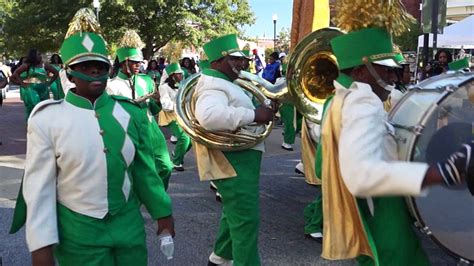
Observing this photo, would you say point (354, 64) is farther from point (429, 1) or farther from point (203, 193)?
point (429, 1)

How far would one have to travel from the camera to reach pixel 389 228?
2.28m

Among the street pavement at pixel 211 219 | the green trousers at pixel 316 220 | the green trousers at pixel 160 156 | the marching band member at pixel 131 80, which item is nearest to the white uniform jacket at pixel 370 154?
the street pavement at pixel 211 219

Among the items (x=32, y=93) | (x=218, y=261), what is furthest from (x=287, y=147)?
(x=218, y=261)

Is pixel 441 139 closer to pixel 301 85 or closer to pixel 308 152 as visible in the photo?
pixel 301 85

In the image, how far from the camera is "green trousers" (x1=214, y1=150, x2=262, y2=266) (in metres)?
3.59

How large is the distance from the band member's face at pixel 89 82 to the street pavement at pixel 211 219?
1.96m

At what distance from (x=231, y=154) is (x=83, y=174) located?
4.79ft

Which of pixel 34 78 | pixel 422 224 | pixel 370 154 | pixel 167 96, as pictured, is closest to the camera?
pixel 370 154

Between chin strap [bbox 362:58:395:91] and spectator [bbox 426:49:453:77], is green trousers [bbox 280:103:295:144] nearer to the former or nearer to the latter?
spectator [bbox 426:49:453:77]

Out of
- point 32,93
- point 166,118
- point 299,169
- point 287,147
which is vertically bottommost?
point 287,147

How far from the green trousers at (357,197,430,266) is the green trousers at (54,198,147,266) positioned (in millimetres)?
1093

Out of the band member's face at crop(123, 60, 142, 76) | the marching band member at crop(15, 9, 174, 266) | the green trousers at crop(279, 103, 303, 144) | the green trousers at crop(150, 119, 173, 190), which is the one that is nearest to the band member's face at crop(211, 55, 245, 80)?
the green trousers at crop(150, 119, 173, 190)

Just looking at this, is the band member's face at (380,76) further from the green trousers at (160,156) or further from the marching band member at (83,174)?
the green trousers at (160,156)

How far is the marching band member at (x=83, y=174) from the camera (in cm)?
241
